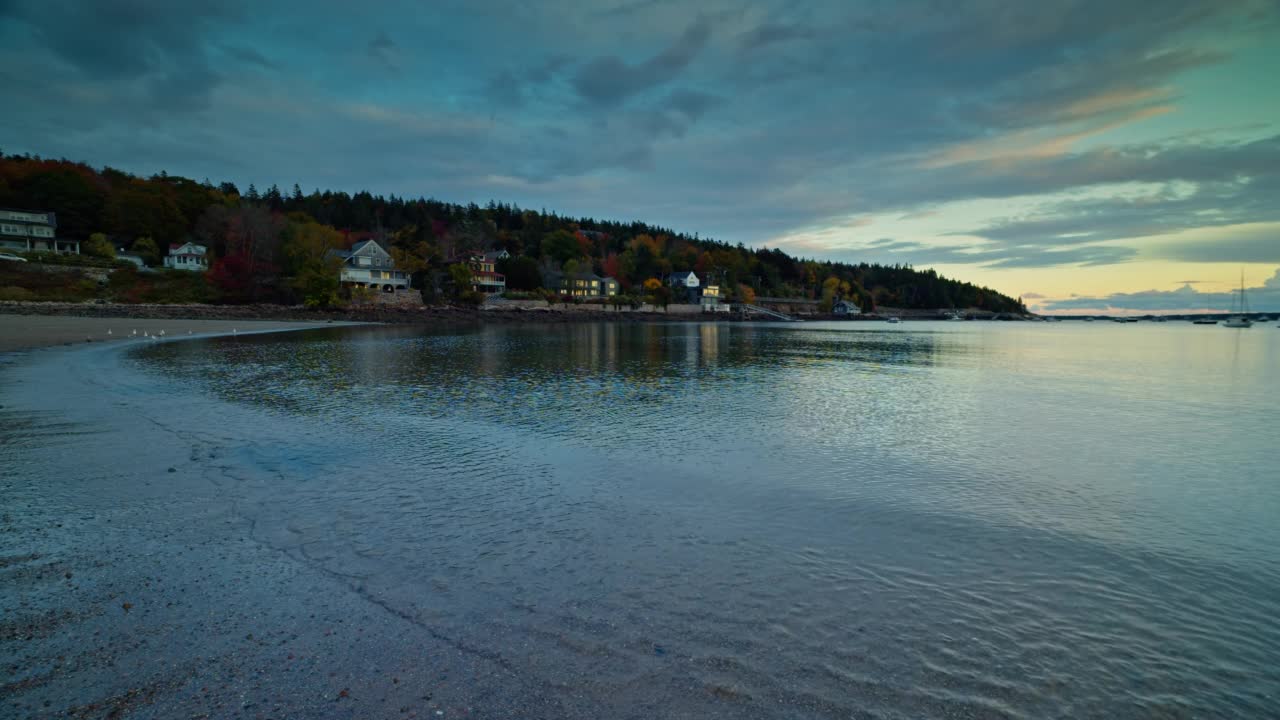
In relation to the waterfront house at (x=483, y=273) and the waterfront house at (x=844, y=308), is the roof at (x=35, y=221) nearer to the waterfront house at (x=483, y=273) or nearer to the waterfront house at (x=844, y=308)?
the waterfront house at (x=483, y=273)

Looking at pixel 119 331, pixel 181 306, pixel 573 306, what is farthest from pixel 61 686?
pixel 573 306

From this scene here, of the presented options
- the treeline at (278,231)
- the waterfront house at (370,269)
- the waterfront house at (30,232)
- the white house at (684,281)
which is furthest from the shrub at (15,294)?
the white house at (684,281)

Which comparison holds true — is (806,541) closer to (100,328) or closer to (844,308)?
(100,328)

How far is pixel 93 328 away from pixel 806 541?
2415 inches

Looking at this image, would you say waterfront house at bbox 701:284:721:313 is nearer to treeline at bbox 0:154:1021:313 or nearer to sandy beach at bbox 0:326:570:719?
treeline at bbox 0:154:1021:313

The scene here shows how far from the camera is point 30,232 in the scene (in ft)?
285

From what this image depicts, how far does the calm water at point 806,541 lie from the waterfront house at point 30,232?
10261 centimetres

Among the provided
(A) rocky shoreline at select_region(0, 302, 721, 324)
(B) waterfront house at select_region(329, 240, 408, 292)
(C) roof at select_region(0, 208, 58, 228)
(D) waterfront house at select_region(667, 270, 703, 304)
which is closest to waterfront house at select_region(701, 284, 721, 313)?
(D) waterfront house at select_region(667, 270, 703, 304)

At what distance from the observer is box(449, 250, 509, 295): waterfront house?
103562mm

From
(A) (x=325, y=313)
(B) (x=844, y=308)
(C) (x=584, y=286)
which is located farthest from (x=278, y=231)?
(B) (x=844, y=308)

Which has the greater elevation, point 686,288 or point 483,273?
point 483,273

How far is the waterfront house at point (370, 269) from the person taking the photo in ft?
302

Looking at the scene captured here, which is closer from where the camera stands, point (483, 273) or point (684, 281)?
point (483, 273)

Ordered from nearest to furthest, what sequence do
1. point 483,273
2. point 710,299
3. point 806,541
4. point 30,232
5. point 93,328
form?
point 806,541
point 93,328
point 30,232
point 483,273
point 710,299
